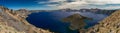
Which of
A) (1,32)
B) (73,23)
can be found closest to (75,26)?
(73,23)

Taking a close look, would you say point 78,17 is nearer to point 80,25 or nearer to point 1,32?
point 80,25

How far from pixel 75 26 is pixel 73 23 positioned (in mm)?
1781

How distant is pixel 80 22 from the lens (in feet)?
296

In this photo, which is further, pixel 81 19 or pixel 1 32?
pixel 81 19

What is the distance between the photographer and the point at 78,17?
8994 cm

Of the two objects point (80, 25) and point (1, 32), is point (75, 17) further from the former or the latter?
point (1, 32)

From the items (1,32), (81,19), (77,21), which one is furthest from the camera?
(81,19)

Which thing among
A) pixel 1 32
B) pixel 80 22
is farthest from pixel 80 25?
pixel 1 32

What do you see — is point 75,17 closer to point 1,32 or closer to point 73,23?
point 73,23

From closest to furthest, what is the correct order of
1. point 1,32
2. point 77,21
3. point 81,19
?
point 1,32
point 77,21
point 81,19

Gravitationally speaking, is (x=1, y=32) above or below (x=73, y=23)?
above

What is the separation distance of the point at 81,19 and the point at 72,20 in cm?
431

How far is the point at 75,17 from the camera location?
9050 cm

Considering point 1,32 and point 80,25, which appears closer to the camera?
point 1,32
